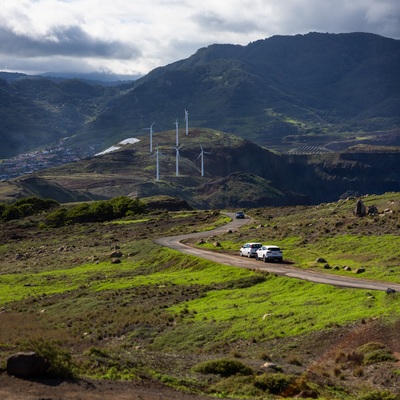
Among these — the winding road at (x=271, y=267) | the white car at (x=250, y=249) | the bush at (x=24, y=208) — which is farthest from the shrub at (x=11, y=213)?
the white car at (x=250, y=249)

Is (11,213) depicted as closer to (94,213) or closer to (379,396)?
(94,213)

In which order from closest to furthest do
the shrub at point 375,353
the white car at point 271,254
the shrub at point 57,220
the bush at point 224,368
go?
the bush at point 224,368, the shrub at point 375,353, the white car at point 271,254, the shrub at point 57,220

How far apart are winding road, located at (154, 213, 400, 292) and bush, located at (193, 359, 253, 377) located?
60.0ft

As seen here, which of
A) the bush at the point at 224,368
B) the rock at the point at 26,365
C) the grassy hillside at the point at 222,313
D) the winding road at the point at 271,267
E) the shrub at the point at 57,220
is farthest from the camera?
the shrub at the point at 57,220

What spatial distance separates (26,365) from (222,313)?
20.9 meters

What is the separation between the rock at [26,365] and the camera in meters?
26.4

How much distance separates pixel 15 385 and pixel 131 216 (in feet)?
349

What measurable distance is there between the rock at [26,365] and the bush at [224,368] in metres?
A: 6.75

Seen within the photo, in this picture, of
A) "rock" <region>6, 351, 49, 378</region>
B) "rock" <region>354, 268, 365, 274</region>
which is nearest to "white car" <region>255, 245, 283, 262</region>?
"rock" <region>354, 268, 365, 274</region>

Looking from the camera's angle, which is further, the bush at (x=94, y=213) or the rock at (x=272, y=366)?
the bush at (x=94, y=213)

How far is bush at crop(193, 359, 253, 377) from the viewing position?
98.3 feet

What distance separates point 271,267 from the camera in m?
63.2

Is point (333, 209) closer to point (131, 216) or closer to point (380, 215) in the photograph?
point (380, 215)

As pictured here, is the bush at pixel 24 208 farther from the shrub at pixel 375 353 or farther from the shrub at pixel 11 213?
the shrub at pixel 375 353
